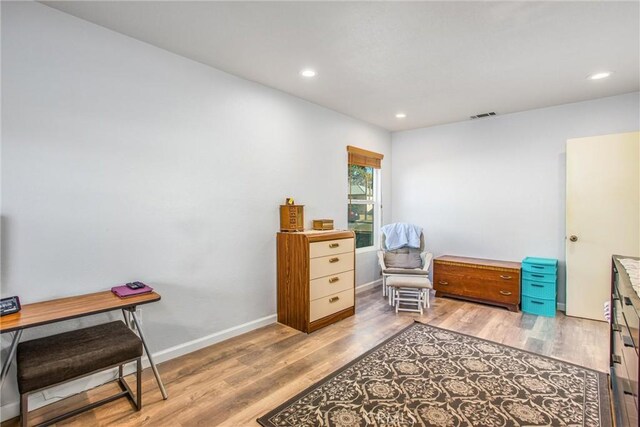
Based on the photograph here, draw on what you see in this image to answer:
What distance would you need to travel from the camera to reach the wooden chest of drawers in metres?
3.20

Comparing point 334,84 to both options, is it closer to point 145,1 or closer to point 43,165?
point 145,1

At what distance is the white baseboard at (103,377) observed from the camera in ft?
6.40

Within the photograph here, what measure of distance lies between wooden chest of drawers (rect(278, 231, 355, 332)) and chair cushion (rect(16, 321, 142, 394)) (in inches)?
62.7

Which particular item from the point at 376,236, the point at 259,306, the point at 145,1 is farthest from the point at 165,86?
the point at 376,236

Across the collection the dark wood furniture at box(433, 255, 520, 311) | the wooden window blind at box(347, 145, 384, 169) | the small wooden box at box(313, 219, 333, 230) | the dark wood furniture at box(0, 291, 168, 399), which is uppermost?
the wooden window blind at box(347, 145, 384, 169)

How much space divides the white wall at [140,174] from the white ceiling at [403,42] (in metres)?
0.24

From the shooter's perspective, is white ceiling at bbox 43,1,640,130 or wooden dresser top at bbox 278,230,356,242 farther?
wooden dresser top at bbox 278,230,356,242

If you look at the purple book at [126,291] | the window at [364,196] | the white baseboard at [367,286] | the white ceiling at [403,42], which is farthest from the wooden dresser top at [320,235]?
the white ceiling at [403,42]

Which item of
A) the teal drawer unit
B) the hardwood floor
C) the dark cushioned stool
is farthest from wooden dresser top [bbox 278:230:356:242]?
the teal drawer unit

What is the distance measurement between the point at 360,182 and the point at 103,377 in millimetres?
3906

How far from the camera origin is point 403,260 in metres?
4.40

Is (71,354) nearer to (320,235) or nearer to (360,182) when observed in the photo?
(320,235)

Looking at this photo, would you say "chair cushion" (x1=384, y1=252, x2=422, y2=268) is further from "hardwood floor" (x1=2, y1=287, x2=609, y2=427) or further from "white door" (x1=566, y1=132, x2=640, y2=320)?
"white door" (x1=566, y1=132, x2=640, y2=320)

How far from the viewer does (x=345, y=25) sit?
222 centimetres
